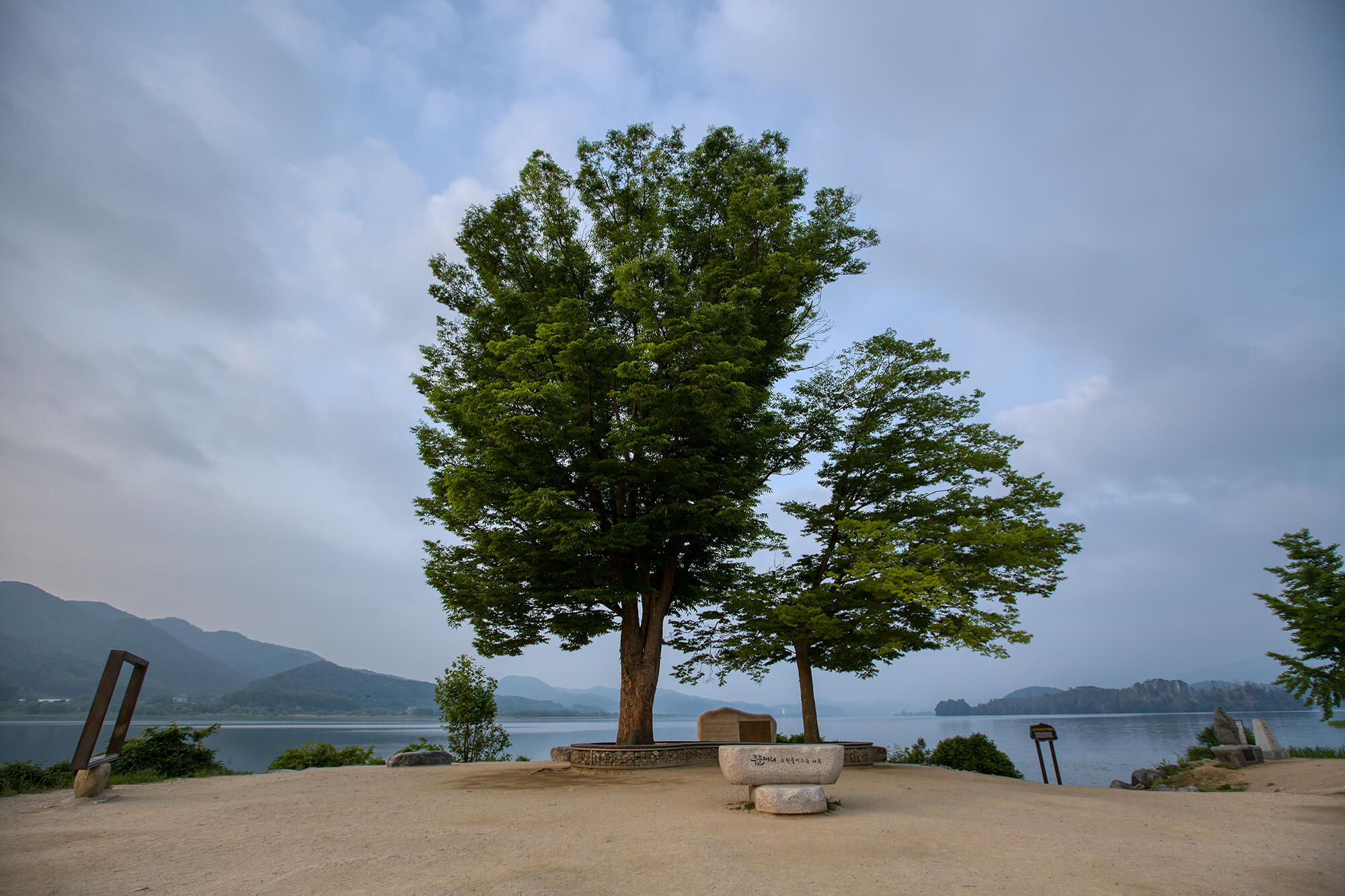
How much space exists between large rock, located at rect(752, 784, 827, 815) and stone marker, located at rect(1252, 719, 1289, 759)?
673 inches

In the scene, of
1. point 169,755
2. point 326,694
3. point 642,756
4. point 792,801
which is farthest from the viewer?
point 326,694

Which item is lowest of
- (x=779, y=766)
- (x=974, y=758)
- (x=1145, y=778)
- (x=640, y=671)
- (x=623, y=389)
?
(x=1145, y=778)

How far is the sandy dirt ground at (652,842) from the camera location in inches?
169

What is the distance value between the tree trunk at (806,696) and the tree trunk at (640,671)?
3465mm

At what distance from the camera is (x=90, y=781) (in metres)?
7.77

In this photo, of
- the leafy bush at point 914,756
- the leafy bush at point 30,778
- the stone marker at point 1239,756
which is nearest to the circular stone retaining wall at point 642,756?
the leafy bush at point 914,756

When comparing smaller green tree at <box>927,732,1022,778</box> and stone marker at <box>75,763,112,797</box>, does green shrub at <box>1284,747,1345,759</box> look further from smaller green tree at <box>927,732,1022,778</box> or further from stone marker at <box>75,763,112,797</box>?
stone marker at <box>75,763,112,797</box>

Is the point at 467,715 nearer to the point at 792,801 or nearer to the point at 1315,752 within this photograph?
the point at 792,801

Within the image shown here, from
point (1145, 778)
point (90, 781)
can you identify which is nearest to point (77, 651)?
point (90, 781)

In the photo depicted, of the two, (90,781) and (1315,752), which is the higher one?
(90,781)

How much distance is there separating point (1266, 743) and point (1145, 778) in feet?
14.9

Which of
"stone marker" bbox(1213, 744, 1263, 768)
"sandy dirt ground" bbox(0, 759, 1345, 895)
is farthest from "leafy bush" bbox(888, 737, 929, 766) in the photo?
"stone marker" bbox(1213, 744, 1263, 768)

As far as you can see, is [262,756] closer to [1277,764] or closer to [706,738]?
[706,738]

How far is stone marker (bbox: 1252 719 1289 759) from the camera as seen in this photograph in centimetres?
1597
